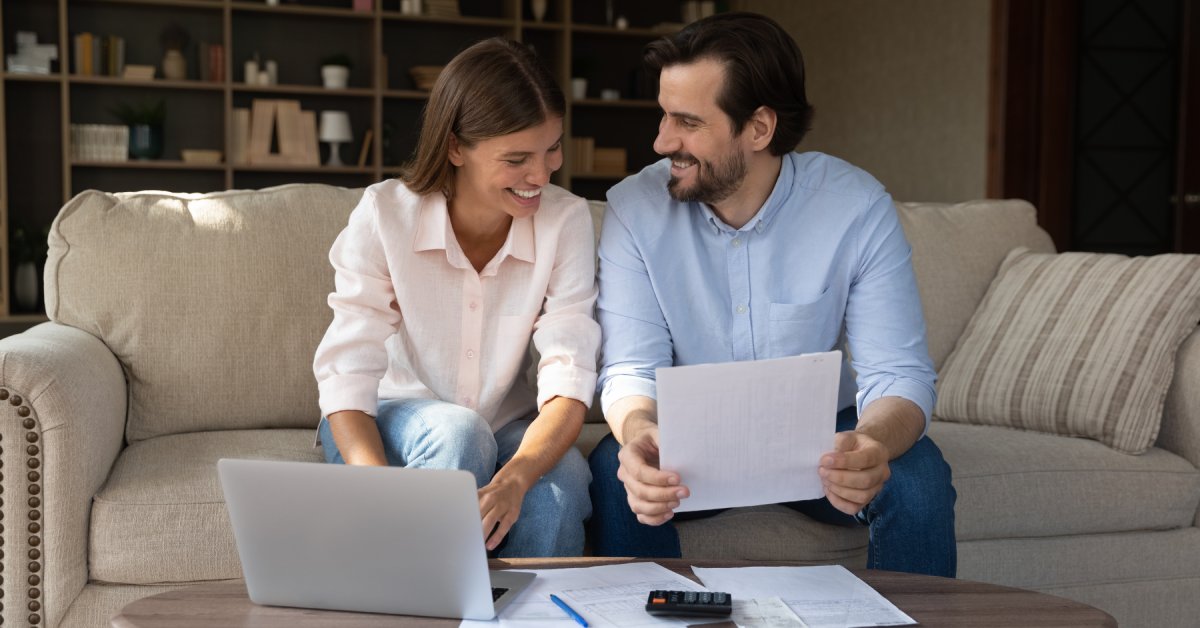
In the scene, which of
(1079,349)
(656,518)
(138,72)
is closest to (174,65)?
(138,72)

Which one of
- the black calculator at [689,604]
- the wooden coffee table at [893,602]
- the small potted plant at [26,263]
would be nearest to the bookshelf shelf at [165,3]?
the small potted plant at [26,263]

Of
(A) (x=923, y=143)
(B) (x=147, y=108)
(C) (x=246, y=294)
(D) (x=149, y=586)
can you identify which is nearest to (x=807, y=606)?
(D) (x=149, y=586)

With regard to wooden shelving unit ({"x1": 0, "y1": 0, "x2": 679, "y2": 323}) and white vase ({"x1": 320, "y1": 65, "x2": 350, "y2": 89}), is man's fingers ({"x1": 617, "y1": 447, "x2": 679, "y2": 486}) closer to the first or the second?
wooden shelving unit ({"x1": 0, "y1": 0, "x2": 679, "y2": 323})

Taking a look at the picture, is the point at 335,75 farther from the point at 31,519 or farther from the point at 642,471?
the point at 642,471

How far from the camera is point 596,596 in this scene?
1.23 m

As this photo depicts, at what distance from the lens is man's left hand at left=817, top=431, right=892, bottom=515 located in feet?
4.60

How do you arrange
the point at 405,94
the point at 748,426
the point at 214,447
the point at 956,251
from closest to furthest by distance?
1. the point at 748,426
2. the point at 214,447
3. the point at 956,251
4. the point at 405,94

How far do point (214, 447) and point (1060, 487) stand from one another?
1.48 metres

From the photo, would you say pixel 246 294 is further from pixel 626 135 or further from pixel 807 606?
pixel 626 135

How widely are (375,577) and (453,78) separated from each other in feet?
2.76

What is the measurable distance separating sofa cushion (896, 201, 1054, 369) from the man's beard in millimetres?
815

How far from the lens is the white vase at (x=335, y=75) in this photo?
5535 mm

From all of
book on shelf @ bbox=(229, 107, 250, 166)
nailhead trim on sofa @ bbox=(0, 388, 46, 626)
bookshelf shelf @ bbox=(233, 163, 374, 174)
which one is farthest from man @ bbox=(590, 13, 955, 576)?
book on shelf @ bbox=(229, 107, 250, 166)

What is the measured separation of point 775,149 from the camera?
1915 mm
